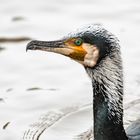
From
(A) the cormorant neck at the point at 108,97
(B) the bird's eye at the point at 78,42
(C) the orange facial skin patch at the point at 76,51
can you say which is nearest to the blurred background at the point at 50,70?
(A) the cormorant neck at the point at 108,97

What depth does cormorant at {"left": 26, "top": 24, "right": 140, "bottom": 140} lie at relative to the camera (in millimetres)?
8148

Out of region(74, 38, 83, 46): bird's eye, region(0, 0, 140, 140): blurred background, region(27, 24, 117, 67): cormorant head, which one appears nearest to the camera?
region(27, 24, 117, 67): cormorant head

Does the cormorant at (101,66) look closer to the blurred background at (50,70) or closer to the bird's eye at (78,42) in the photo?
the bird's eye at (78,42)

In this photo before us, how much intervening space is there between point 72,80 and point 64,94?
39 cm

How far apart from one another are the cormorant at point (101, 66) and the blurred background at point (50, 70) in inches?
54.7

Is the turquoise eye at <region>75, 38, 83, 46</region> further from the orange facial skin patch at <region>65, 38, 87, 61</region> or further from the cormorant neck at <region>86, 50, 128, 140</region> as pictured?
the cormorant neck at <region>86, 50, 128, 140</region>

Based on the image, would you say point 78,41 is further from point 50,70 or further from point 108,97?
point 50,70

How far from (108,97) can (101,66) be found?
0.35 m

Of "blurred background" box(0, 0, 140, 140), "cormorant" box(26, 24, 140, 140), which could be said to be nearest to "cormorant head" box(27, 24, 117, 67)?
"cormorant" box(26, 24, 140, 140)

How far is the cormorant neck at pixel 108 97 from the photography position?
8172 mm

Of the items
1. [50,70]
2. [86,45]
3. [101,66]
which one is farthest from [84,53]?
[50,70]

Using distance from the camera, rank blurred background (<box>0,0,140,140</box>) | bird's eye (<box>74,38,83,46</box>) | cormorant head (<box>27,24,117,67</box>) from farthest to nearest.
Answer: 1. blurred background (<box>0,0,140,140</box>)
2. bird's eye (<box>74,38,83,46</box>)
3. cormorant head (<box>27,24,117,67</box>)

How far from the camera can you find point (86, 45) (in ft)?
27.0

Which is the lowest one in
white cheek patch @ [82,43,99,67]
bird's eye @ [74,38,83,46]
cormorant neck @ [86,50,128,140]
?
cormorant neck @ [86,50,128,140]
